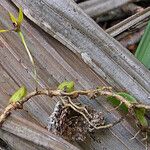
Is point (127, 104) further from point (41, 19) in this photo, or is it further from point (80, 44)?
point (41, 19)

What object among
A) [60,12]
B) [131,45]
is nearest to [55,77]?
[60,12]

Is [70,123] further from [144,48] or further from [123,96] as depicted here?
[144,48]

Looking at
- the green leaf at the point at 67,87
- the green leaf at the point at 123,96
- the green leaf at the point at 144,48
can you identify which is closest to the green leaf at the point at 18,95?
the green leaf at the point at 67,87

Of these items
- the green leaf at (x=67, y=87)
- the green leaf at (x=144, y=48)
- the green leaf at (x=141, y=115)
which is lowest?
the green leaf at (x=141, y=115)

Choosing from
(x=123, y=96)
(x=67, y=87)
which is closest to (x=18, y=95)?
(x=67, y=87)

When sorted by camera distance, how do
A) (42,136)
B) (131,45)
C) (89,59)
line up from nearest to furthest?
(42,136)
(89,59)
(131,45)

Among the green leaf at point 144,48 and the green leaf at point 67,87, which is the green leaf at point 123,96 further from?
the green leaf at point 144,48

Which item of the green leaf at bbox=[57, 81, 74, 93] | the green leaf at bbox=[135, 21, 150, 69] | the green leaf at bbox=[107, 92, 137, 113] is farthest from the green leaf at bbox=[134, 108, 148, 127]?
the green leaf at bbox=[135, 21, 150, 69]

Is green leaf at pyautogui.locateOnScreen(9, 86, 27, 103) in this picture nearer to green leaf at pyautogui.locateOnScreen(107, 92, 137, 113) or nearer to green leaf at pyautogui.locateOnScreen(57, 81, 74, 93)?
green leaf at pyautogui.locateOnScreen(57, 81, 74, 93)

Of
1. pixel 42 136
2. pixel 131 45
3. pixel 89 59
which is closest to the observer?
pixel 42 136
